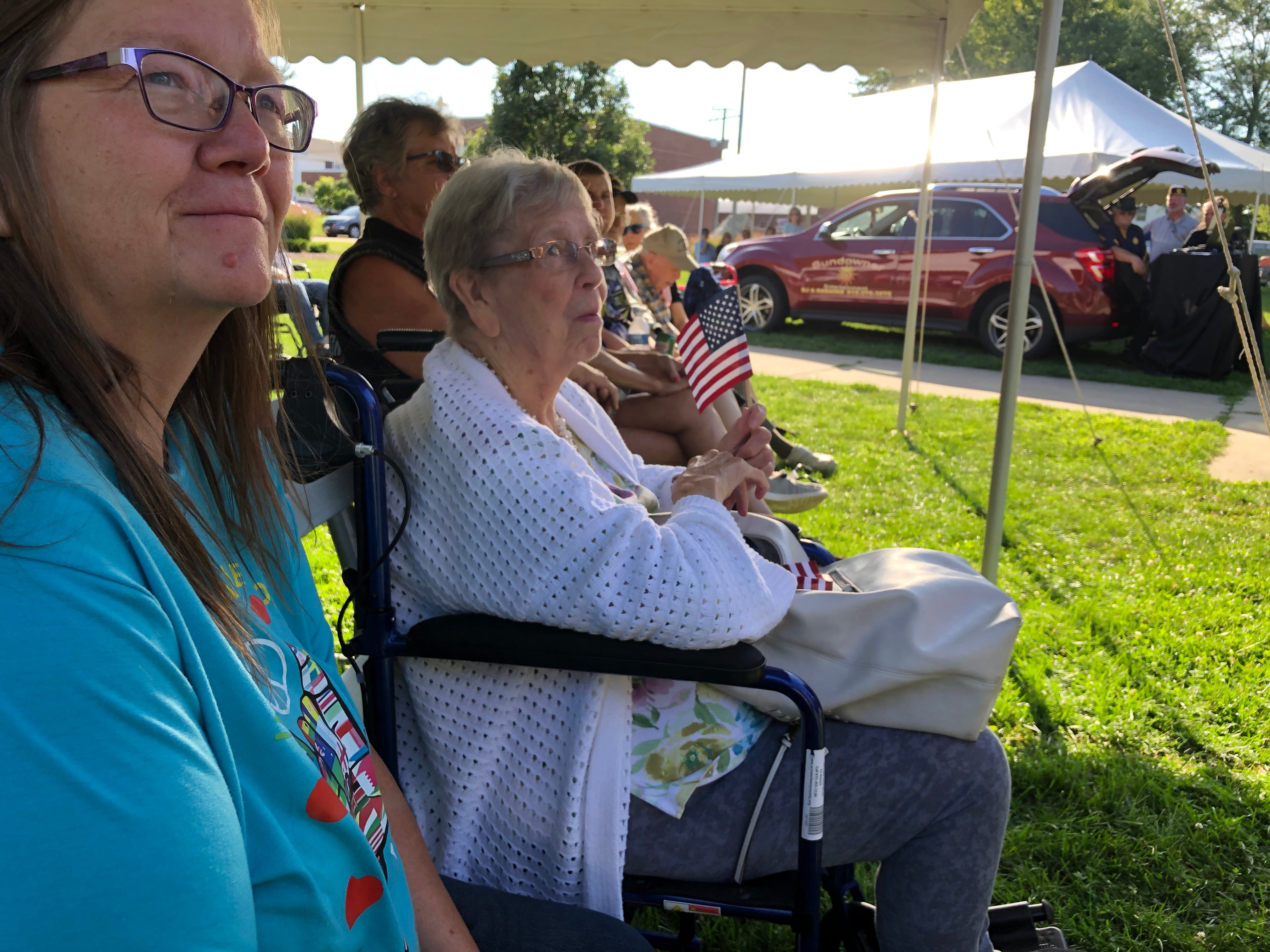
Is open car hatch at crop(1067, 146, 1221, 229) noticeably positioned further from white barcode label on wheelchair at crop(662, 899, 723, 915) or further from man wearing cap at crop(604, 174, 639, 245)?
white barcode label on wheelchair at crop(662, 899, 723, 915)

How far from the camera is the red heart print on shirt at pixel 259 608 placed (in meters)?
0.96

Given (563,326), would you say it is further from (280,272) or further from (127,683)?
(127,683)

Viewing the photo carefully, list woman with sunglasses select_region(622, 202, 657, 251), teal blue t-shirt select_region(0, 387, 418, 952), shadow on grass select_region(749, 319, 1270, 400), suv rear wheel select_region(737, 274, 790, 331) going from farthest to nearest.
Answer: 1. suv rear wheel select_region(737, 274, 790, 331)
2. shadow on grass select_region(749, 319, 1270, 400)
3. woman with sunglasses select_region(622, 202, 657, 251)
4. teal blue t-shirt select_region(0, 387, 418, 952)

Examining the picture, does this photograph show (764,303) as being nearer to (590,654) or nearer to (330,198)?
(590,654)

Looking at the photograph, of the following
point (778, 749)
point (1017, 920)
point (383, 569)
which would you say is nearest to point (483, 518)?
point (383, 569)

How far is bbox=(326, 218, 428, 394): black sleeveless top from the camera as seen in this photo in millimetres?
2715

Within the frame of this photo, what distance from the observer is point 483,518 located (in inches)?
56.7

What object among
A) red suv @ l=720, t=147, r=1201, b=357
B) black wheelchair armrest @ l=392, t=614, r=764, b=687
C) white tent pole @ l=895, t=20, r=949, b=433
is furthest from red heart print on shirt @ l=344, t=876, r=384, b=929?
red suv @ l=720, t=147, r=1201, b=357

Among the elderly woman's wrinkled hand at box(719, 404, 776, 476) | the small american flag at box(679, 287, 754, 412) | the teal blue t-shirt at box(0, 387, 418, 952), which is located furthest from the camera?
the small american flag at box(679, 287, 754, 412)

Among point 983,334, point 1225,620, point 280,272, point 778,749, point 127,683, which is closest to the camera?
point 127,683

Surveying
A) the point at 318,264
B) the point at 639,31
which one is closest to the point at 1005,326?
the point at 639,31

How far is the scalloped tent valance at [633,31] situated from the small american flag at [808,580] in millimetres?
3471

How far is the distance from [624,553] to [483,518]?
0.24 metres

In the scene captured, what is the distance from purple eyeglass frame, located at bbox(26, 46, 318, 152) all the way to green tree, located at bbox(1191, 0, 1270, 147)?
30.3 m
